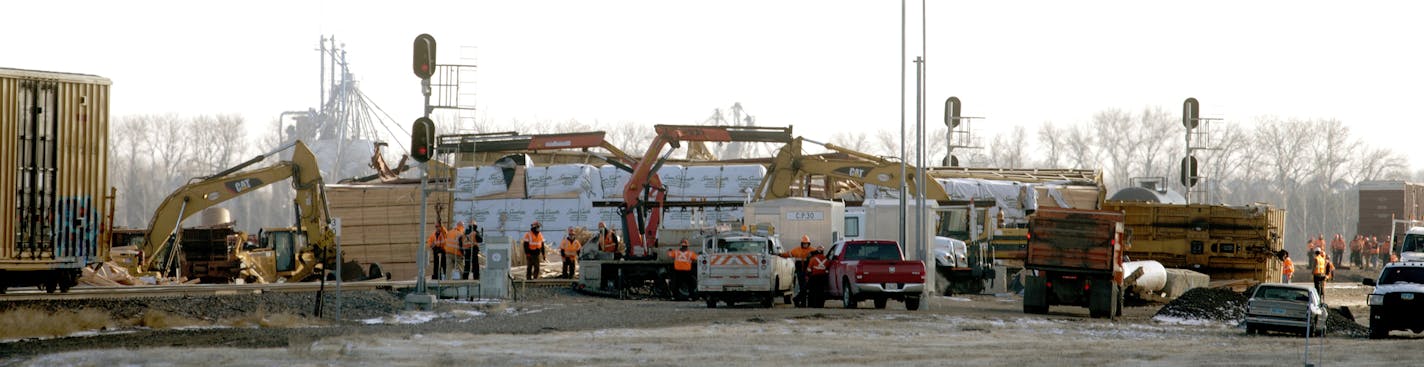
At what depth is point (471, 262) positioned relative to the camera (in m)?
38.5

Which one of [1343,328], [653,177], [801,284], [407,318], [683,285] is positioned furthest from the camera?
[653,177]

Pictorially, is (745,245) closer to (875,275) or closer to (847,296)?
(847,296)

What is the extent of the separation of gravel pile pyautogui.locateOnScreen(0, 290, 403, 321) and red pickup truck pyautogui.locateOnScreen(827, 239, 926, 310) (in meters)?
8.32

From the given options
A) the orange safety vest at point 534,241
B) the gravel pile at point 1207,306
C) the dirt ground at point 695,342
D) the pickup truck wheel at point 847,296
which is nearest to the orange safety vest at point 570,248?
the orange safety vest at point 534,241

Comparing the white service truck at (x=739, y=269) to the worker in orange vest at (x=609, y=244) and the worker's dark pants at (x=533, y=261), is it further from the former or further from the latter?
the worker's dark pants at (x=533, y=261)

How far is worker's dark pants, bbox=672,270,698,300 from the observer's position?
118 feet

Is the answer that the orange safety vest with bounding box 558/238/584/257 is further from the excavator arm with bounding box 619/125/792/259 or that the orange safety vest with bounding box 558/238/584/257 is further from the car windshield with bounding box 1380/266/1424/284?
the car windshield with bounding box 1380/266/1424/284

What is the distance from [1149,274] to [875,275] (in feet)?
31.5

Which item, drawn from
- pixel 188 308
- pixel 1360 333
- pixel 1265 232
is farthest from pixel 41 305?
pixel 1265 232

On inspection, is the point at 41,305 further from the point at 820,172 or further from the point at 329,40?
the point at 329,40

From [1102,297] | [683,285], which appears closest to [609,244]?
[683,285]

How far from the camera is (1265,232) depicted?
42.2 m

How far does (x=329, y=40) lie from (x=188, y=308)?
114237 millimetres

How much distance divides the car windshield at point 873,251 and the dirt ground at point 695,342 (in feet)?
7.24
